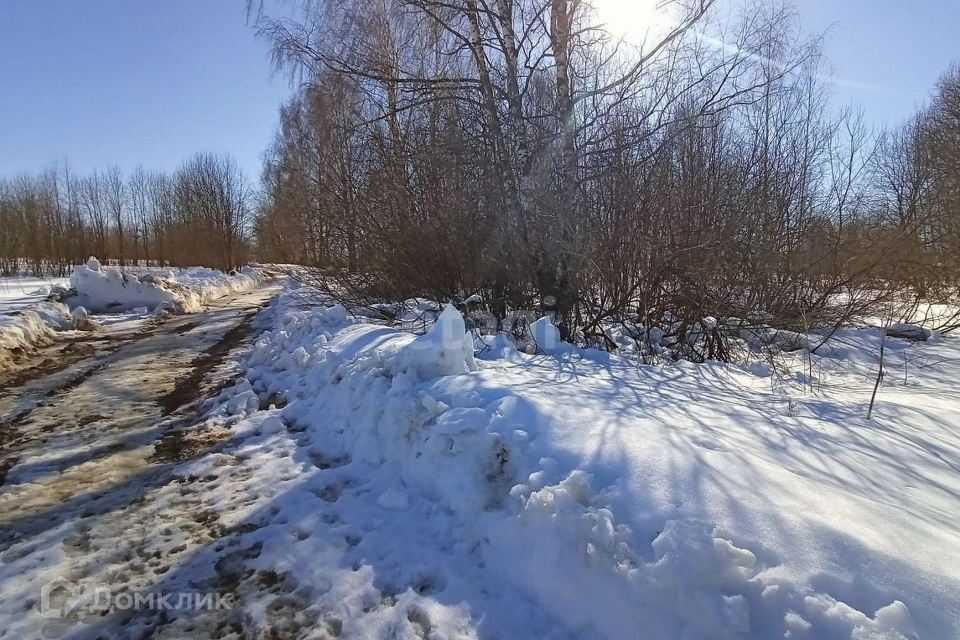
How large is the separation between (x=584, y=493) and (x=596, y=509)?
11cm

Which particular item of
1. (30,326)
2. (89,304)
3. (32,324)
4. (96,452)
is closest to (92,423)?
(96,452)

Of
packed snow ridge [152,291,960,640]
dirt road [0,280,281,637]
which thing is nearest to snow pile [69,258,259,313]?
dirt road [0,280,281,637]

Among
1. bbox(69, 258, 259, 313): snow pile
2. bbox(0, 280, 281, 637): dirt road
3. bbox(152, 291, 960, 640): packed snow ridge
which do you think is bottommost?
bbox(0, 280, 281, 637): dirt road

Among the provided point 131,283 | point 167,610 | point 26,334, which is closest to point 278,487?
point 167,610

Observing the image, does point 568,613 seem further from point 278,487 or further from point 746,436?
point 278,487

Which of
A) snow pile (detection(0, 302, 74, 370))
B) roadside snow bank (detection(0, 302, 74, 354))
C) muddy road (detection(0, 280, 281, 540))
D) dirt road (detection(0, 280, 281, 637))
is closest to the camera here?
dirt road (detection(0, 280, 281, 637))

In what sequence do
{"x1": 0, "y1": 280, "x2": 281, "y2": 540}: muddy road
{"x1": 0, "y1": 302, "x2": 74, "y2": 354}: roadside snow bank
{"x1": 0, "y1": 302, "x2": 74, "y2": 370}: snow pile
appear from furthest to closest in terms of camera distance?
{"x1": 0, "y1": 302, "x2": 74, "y2": 354}: roadside snow bank → {"x1": 0, "y1": 302, "x2": 74, "y2": 370}: snow pile → {"x1": 0, "y1": 280, "x2": 281, "y2": 540}: muddy road

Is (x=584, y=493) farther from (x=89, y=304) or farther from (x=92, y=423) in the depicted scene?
(x=89, y=304)

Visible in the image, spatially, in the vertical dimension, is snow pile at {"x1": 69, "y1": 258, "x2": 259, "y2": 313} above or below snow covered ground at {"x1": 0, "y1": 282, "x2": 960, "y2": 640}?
above

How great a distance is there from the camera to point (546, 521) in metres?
2.31

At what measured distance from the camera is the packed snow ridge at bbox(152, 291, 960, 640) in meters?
1.77

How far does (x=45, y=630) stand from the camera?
2045mm

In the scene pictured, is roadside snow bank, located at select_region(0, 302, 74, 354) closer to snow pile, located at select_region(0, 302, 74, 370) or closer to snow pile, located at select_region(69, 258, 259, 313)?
snow pile, located at select_region(0, 302, 74, 370)

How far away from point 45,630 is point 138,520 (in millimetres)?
868
